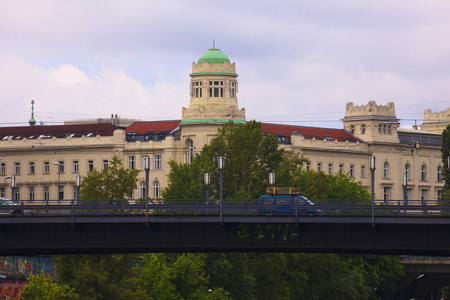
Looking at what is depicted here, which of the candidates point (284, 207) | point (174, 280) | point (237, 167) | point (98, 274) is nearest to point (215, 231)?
point (284, 207)

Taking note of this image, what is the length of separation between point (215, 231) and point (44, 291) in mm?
22130

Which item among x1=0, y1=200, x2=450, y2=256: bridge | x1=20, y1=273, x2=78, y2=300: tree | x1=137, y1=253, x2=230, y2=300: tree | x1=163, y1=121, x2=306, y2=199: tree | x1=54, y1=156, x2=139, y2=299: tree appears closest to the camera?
x1=0, y1=200, x2=450, y2=256: bridge

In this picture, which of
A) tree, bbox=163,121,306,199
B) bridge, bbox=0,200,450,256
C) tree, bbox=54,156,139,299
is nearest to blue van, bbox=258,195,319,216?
bridge, bbox=0,200,450,256

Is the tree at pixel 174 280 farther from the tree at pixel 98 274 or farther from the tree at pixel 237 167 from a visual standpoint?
the tree at pixel 237 167

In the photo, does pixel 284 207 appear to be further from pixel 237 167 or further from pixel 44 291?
pixel 237 167

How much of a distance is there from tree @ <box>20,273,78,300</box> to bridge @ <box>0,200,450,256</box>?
15.8 metres

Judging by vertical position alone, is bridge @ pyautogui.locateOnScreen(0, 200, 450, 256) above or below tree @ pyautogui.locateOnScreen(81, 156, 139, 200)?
below

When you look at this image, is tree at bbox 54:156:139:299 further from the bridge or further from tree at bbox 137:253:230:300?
the bridge

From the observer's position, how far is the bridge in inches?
3799

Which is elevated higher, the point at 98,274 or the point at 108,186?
the point at 108,186

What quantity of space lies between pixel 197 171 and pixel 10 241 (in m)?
65.7

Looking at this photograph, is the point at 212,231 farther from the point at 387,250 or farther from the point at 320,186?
the point at 320,186

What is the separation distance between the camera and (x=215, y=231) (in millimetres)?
98812

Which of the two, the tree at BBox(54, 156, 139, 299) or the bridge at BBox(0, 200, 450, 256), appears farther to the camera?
the tree at BBox(54, 156, 139, 299)
